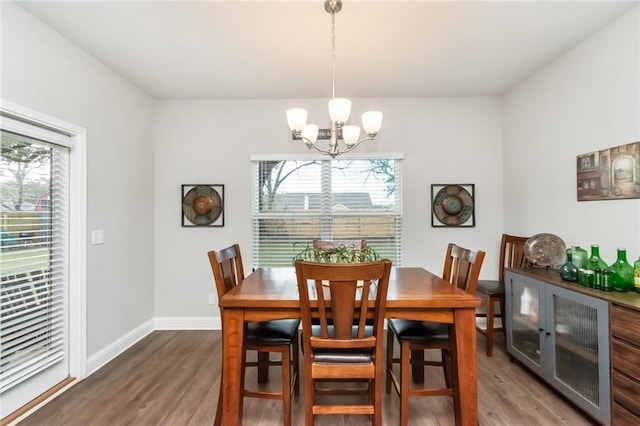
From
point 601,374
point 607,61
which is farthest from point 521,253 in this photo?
point 607,61

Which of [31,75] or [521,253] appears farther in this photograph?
[521,253]

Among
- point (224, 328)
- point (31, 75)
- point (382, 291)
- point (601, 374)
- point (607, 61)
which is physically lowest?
point (601, 374)

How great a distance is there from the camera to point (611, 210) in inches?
88.2

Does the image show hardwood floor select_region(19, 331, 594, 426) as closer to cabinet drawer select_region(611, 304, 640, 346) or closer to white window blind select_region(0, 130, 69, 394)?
white window blind select_region(0, 130, 69, 394)

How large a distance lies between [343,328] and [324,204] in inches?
83.2

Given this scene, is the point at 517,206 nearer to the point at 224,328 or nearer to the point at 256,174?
the point at 256,174

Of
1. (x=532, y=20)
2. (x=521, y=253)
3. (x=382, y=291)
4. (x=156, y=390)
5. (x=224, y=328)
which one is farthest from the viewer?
(x=521, y=253)

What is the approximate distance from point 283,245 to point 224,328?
6.23 ft

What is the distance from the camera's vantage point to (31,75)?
2.08 meters

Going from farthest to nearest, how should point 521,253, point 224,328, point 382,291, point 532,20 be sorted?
point 521,253 → point 532,20 → point 224,328 → point 382,291

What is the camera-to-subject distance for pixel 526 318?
250 cm

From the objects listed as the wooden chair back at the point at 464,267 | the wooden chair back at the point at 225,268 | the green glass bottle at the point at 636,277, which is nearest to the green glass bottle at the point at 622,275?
the green glass bottle at the point at 636,277

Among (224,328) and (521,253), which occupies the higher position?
(521,253)

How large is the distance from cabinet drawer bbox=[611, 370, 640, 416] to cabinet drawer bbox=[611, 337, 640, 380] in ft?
0.12
